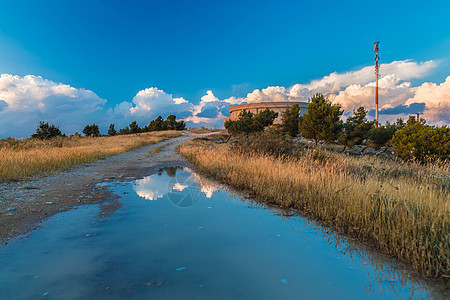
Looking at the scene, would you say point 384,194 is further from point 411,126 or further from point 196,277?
point 411,126

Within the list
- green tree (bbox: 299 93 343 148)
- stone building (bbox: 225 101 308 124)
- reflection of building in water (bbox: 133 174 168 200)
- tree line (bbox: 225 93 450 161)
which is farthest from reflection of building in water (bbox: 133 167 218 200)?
stone building (bbox: 225 101 308 124)

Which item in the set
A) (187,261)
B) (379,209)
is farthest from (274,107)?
(187,261)

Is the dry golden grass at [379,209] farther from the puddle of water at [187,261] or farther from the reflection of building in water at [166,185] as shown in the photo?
the reflection of building in water at [166,185]

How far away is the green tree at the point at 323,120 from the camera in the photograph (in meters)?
21.3

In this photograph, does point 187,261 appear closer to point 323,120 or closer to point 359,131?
point 323,120

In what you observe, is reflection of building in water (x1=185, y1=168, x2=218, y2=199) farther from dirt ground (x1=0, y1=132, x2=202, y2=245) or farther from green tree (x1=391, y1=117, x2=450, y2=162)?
green tree (x1=391, y1=117, x2=450, y2=162)

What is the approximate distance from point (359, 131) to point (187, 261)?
79.1 feet

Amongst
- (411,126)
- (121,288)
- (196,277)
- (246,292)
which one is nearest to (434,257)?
(246,292)

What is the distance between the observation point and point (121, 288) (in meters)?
2.25

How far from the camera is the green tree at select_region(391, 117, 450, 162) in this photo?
38.7ft

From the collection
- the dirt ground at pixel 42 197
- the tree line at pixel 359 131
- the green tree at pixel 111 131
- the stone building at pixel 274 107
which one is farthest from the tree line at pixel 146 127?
the dirt ground at pixel 42 197

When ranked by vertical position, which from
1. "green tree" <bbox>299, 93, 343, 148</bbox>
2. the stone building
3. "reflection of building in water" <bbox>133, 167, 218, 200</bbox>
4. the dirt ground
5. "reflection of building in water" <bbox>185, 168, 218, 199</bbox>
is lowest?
"reflection of building in water" <bbox>185, 168, 218, 199</bbox>

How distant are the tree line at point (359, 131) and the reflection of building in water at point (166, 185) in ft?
30.9

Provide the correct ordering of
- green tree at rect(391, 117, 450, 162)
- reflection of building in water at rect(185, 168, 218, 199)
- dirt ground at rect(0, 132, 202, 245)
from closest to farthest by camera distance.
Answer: dirt ground at rect(0, 132, 202, 245) < reflection of building in water at rect(185, 168, 218, 199) < green tree at rect(391, 117, 450, 162)
